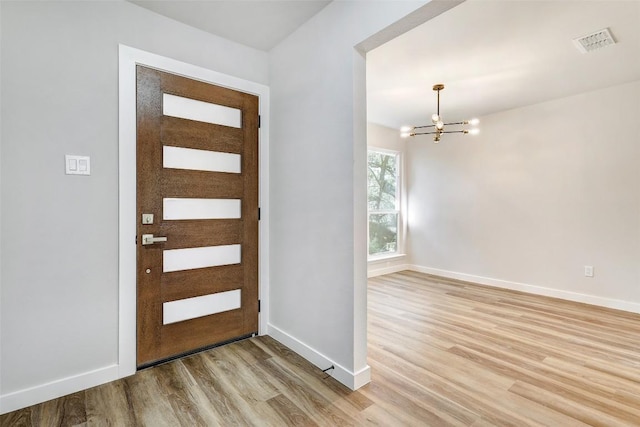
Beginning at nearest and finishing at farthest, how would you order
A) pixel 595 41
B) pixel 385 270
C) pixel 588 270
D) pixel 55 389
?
pixel 55 389, pixel 595 41, pixel 588 270, pixel 385 270

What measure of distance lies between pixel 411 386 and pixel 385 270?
137 inches

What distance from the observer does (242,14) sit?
2.25m

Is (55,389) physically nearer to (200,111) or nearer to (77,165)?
(77,165)

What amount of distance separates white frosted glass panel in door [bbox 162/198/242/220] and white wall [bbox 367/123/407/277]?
3.11m

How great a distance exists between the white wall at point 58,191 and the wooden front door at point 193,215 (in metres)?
0.21

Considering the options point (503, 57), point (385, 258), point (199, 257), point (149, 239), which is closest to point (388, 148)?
point (385, 258)

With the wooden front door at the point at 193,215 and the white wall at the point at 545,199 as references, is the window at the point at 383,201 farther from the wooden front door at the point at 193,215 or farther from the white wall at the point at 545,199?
the wooden front door at the point at 193,215

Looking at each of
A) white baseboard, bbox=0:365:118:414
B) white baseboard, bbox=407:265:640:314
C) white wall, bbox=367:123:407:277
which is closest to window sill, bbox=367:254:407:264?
white wall, bbox=367:123:407:277

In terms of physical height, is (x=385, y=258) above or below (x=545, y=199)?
below

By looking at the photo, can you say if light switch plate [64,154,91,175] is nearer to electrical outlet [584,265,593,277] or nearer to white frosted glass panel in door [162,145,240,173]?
white frosted glass panel in door [162,145,240,173]

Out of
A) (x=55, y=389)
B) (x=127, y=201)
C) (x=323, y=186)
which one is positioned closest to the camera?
(x=55, y=389)

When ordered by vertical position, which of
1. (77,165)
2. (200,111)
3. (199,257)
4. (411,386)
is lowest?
(411,386)

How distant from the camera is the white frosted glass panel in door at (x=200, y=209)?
2.29m

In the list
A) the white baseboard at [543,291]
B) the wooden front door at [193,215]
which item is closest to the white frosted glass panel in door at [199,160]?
the wooden front door at [193,215]
